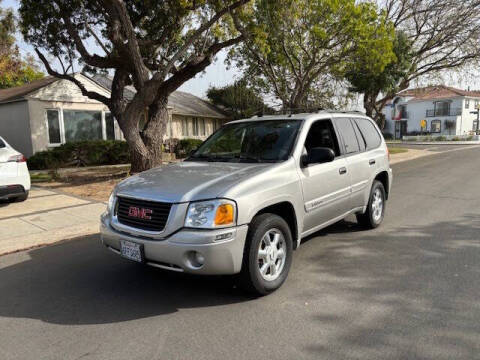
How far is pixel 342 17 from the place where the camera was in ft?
45.4

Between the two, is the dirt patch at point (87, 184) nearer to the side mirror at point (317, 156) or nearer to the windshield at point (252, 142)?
the windshield at point (252, 142)

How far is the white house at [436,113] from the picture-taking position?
54.7 m

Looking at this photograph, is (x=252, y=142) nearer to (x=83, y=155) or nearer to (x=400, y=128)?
(x=83, y=155)

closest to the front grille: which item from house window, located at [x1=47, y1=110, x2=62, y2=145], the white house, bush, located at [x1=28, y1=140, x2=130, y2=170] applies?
bush, located at [x1=28, y1=140, x2=130, y2=170]

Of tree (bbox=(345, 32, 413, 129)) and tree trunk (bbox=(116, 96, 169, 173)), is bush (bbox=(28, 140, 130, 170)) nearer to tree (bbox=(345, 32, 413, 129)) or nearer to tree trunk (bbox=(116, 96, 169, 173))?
tree trunk (bbox=(116, 96, 169, 173))

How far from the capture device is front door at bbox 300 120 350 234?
14.4 feet

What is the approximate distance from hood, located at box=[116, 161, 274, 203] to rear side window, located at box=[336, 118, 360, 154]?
66.1 inches

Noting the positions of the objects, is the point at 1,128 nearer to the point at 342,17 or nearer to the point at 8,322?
the point at 342,17

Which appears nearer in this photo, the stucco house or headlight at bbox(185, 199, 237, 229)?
headlight at bbox(185, 199, 237, 229)

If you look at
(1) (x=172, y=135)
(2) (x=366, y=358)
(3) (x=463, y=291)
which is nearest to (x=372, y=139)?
(3) (x=463, y=291)

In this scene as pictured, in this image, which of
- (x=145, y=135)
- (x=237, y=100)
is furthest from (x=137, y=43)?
(x=237, y=100)

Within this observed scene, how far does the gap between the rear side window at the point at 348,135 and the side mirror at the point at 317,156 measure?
104 cm

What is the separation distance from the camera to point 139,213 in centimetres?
373

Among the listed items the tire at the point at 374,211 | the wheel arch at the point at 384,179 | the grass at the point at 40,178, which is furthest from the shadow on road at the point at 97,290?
the grass at the point at 40,178
